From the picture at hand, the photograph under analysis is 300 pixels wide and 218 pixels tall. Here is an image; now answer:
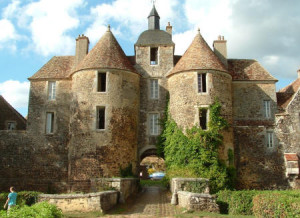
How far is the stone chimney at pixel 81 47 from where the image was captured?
23.7m

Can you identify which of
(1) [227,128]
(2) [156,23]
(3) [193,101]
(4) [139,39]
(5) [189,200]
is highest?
(2) [156,23]

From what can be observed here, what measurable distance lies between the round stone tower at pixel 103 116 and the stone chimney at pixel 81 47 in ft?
8.05

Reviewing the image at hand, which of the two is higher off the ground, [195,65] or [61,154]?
[195,65]

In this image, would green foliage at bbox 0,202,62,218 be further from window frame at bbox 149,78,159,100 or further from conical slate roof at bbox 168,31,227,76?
window frame at bbox 149,78,159,100

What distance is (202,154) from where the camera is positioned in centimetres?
1875

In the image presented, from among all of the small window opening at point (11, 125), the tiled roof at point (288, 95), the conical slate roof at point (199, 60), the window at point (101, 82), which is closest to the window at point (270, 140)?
the tiled roof at point (288, 95)

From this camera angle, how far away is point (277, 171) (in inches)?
835

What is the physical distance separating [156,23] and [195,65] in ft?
21.5

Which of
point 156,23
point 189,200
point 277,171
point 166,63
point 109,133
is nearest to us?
point 189,200

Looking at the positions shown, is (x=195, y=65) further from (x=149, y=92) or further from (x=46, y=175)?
(x=46, y=175)

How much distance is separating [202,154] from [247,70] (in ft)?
28.2

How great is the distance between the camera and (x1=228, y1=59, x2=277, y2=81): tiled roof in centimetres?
2316

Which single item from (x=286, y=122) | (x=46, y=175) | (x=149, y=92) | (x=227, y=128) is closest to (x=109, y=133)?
(x=149, y=92)

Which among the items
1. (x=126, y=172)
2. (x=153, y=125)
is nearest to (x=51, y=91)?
(x=153, y=125)
